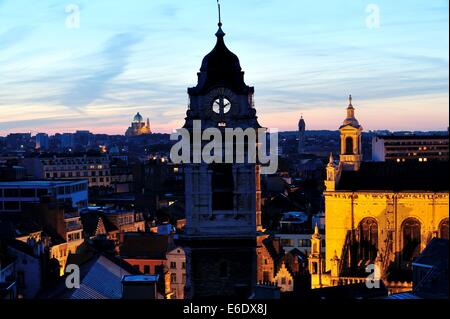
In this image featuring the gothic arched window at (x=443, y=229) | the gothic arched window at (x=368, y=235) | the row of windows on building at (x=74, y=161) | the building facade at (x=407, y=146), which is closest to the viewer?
the gothic arched window at (x=443, y=229)

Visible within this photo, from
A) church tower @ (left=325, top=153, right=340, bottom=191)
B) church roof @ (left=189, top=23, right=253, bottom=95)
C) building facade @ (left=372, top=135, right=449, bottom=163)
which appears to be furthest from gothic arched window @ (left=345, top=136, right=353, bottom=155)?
building facade @ (left=372, top=135, right=449, bottom=163)

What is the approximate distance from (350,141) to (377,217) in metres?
5.40

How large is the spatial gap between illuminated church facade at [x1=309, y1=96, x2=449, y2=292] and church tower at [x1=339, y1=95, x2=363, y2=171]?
8cm

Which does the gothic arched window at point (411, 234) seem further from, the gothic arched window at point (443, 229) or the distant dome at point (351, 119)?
the distant dome at point (351, 119)

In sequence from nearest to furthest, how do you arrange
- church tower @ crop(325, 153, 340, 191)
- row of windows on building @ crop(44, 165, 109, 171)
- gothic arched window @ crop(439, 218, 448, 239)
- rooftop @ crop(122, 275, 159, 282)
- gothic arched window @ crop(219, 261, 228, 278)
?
gothic arched window @ crop(219, 261, 228, 278)
rooftop @ crop(122, 275, 159, 282)
gothic arched window @ crop(439, 218, 448, 239)
church tower @ crop(325, 153, 340, 191)
row of windows on building @ crop(44, 165, 109, 171)

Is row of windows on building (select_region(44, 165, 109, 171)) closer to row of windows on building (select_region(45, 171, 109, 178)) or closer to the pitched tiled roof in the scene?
row of windows on building (select_region(45, 171, 109, 178))

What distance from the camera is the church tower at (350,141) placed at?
52156 millimetres

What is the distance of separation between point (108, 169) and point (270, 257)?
99.5m

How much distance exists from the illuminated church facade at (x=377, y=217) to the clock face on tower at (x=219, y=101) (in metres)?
22.4

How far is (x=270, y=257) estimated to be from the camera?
5822 cm

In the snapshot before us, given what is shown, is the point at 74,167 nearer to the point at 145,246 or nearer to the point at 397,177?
the point at 145,246

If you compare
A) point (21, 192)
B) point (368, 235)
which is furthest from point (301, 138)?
point (368, 235)

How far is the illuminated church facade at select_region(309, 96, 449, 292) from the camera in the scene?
4866 centimetres

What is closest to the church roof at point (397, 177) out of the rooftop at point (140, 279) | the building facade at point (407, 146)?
the rooftop at point (140, 279)
